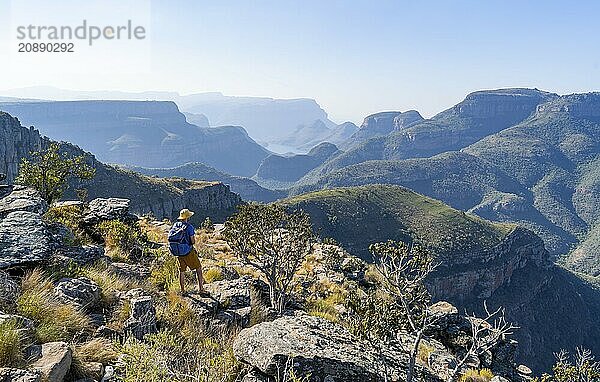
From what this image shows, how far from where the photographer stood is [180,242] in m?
8.91

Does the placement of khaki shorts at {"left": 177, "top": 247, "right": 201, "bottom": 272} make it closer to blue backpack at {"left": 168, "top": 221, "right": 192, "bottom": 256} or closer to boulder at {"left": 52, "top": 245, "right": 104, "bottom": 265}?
blue backpack at {"left": 168, "top": 221, "right": 192, "bottom": 256}

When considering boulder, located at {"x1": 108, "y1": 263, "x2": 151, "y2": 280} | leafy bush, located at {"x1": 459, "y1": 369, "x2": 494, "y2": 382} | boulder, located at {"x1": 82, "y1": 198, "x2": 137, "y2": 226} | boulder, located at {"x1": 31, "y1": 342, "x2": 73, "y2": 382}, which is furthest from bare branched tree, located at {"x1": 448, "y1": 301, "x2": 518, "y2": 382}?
boulder, located at {"x1": 82, "y1": 198, "x2": 137, "y2": 226}

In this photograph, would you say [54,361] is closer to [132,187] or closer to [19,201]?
[19,201]

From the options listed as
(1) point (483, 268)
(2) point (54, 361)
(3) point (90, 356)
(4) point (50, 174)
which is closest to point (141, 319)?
(3) point (90, 356)

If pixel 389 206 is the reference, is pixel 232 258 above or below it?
above

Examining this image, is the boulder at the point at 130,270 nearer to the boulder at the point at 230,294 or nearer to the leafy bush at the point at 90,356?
the boulder at the point at 230,294

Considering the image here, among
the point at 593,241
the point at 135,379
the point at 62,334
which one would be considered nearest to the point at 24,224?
the point at 62,334

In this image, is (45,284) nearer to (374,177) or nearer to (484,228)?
(484,228)

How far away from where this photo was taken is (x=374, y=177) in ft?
635

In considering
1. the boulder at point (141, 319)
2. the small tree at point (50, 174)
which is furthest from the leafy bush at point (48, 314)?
the small tree at point (50, 174)

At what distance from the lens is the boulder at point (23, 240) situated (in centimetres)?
672

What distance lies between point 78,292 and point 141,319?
124 cm

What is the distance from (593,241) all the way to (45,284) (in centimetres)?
20288

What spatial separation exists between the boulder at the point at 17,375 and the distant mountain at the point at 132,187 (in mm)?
61777
